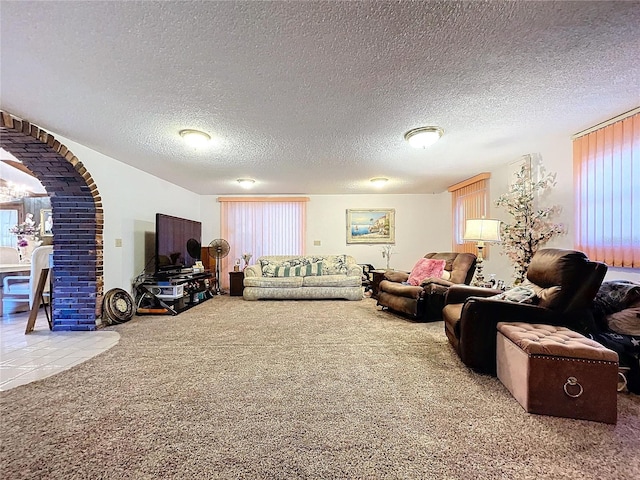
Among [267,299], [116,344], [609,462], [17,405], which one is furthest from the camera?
[267,299]

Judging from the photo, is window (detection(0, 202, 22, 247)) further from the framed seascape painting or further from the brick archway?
the framed seascape painting

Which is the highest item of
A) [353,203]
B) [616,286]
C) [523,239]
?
[353,203]

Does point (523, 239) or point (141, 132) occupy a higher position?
point (141, 132)

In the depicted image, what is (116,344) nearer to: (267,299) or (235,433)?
(235,433)

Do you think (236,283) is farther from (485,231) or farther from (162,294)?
(485,231)

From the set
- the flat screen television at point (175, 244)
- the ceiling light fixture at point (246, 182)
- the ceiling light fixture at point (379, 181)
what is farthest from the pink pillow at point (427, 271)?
the flat screen television at point (175, 244)

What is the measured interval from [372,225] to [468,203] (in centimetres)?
210

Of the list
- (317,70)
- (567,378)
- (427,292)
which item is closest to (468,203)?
(427,292)

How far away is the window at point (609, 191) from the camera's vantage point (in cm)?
235

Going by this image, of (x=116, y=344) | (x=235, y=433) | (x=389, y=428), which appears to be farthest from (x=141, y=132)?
(x=389, y=428)

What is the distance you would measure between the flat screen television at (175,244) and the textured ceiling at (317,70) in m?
1.36

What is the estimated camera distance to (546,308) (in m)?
2.09

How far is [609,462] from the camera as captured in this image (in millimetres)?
1248

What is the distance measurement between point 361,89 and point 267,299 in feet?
13.6
